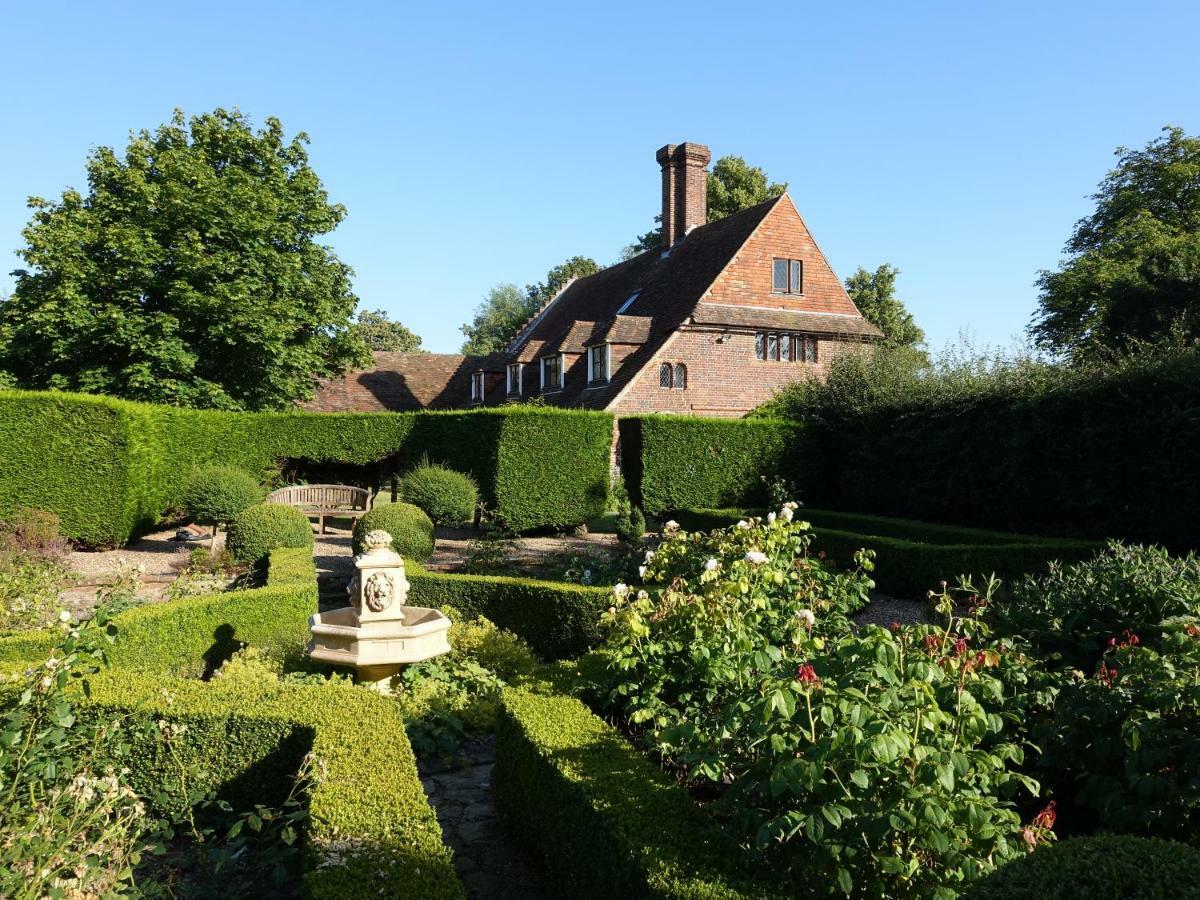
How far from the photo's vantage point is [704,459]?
62.7 ft

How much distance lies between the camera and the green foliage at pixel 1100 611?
513cm

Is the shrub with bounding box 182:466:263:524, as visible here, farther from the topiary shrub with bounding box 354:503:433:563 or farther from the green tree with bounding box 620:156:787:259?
the green tree with bounding box 620:156:787:259

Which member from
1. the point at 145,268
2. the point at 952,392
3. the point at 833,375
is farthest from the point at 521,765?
the point at 145,268

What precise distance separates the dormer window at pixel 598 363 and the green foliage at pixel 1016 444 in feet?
27.1

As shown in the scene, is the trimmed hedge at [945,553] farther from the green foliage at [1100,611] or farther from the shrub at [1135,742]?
the shrub at [1135,742]

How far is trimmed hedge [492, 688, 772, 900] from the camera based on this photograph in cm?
313

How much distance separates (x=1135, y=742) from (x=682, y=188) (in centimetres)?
2955

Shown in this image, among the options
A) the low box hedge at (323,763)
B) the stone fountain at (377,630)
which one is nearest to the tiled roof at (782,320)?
the stone fountain at (377,630)

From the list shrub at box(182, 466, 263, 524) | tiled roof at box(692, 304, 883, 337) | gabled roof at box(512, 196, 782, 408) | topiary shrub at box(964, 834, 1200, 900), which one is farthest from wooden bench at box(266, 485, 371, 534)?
topiary shrub at box(964, 834, 1200, 900)

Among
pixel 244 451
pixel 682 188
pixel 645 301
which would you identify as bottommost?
pixel 244 451

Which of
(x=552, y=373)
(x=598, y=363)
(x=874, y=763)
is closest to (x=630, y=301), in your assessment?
(x=552, y=373)

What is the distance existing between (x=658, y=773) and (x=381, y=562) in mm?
3979

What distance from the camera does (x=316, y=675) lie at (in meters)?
7.27

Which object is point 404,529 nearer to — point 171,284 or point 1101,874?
point 1101,874
